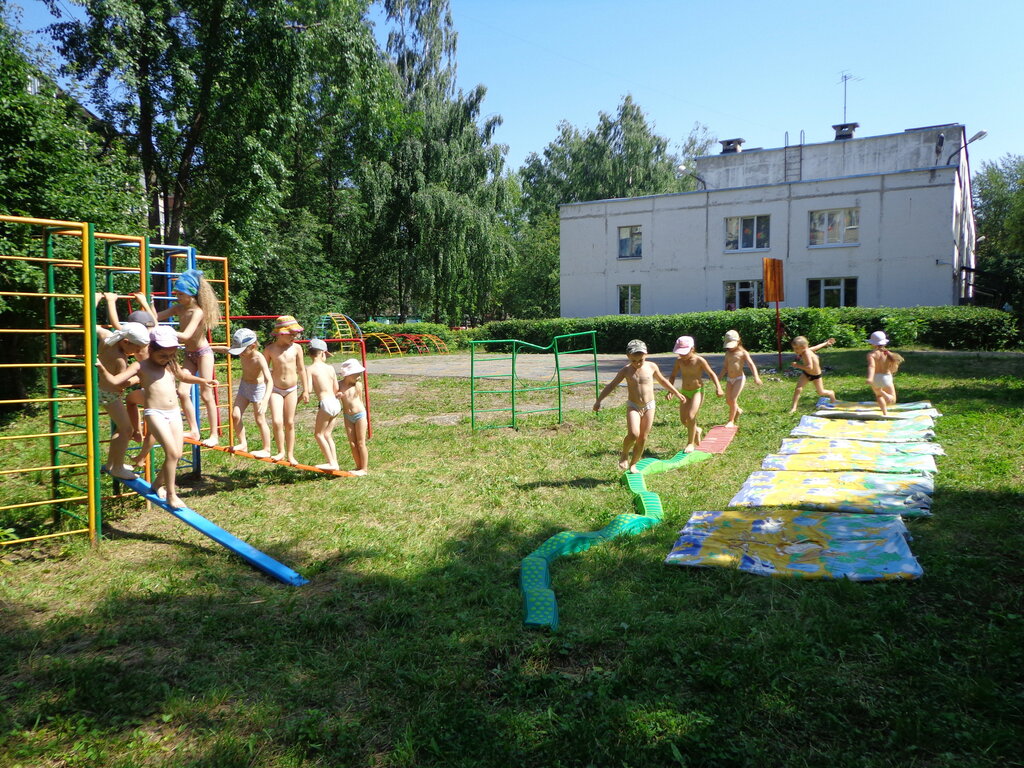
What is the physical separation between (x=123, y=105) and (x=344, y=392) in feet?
65.0

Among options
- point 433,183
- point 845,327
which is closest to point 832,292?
point 845,327

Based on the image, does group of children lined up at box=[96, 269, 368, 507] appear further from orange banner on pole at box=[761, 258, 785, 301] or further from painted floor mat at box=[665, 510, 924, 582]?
orange banner on pole at box=[761, 258, 785, 301]

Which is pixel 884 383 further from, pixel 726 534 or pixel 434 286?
pixel 434 286

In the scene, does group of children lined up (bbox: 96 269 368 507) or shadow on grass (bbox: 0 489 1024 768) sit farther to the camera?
group of children lined up (bbox: 96 269 368 507)

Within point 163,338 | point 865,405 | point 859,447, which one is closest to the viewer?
point 163,338

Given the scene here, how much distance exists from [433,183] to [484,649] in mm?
32493

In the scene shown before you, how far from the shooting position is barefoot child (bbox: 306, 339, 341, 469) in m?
7.90

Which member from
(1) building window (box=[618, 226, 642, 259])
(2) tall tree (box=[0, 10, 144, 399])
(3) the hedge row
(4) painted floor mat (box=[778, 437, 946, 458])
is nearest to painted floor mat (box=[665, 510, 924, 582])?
(4) painted floor mat (box=[778, 437, 946, 458])

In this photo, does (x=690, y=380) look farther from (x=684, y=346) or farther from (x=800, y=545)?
(x=800, y=545)

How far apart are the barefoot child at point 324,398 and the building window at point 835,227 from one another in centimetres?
2679

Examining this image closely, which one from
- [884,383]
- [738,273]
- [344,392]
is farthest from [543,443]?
[738,273]

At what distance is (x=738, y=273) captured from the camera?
31.6 m

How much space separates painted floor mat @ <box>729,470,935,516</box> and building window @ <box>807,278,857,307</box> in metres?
24.7

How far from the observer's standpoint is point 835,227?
29859 mm
